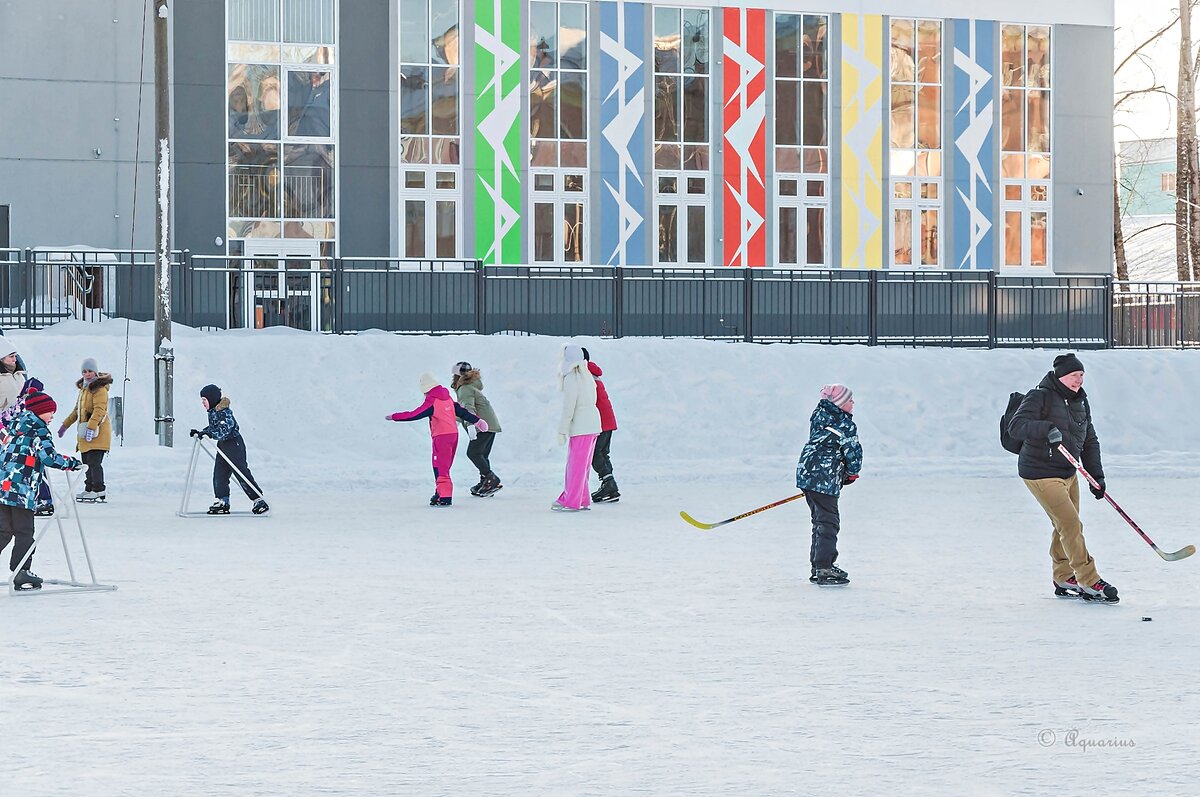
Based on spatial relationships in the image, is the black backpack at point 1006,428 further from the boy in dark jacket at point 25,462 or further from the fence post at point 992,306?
the fence post at point 992,306

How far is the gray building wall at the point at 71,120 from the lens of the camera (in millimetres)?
31359

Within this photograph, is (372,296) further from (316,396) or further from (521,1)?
(521,1)

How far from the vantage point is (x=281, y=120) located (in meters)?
33.0

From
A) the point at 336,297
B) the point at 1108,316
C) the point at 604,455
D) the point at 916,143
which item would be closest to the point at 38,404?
the point at 604,455

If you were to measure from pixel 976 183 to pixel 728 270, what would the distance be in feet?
24.2

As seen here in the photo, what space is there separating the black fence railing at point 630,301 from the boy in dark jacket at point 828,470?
657 inches

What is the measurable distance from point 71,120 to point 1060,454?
2562 cm

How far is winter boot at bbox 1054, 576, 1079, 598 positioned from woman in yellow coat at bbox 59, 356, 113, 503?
1018 cm

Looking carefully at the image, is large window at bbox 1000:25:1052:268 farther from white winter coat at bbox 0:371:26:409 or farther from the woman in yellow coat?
white winter coat at bbox 0:371:26:409

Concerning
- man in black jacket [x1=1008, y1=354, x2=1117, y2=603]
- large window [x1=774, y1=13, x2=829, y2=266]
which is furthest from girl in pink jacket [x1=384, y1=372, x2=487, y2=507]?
large window [x1=774, y1=13, x2=829, y2=266]

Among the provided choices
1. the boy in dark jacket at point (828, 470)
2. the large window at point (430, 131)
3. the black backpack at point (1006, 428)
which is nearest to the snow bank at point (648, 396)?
the large window at point (430, 131)

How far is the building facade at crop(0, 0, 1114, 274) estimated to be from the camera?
32.5 metres

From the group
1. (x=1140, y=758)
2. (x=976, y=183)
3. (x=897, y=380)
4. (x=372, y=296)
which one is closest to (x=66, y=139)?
(x=372, y=296)

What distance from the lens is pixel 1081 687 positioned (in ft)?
24.5
